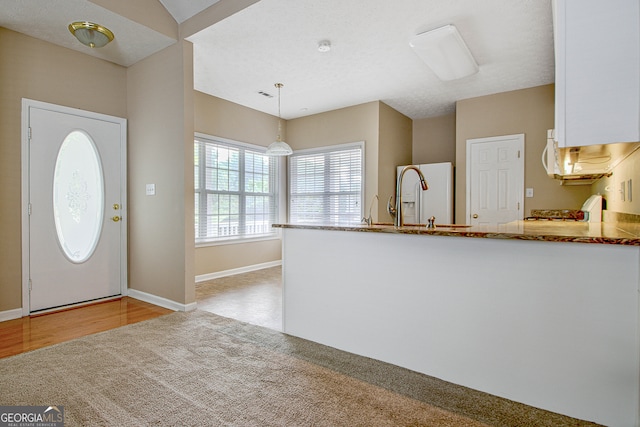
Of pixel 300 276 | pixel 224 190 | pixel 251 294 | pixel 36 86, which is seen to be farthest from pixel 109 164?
pixel 300 276

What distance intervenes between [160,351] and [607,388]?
2671mm

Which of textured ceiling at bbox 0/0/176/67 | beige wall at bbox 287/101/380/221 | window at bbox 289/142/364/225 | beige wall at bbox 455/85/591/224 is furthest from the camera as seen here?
window at bbox 289/142/364/225

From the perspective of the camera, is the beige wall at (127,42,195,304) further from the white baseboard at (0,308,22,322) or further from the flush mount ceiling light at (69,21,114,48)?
the white baseboard at (0,308,22,322)

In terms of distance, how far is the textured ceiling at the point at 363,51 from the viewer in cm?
286

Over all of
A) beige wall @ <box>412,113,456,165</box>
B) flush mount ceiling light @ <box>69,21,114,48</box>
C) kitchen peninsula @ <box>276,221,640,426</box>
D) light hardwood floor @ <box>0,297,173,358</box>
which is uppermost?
flush mount ceiling light @ <box>69,21,114,48</box>

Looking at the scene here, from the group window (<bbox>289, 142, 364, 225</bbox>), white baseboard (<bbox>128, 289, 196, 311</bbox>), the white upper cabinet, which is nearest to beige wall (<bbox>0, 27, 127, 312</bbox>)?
white baseboard (<bbox>128, 289, 196, 311</bbox>)

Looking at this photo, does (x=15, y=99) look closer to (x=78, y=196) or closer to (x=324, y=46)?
(x=78, y=196)

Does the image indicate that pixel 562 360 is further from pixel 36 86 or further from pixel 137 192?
pixel 36 86

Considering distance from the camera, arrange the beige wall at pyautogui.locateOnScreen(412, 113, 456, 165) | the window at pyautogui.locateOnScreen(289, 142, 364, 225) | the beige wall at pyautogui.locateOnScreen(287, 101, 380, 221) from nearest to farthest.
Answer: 1. the beige wall at pyautogui.locateOnScreen(287, 101, 380, 221)
2. the window at pyautogui.locateOnScreen(289, 142, 364, 225)
3. the beige wall at pyautogui.locateOnScreen(412, 113, 456, 165)

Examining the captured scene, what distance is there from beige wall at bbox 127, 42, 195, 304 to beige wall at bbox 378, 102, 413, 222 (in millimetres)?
2956

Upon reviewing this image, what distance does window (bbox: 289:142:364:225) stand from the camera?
5531 mm

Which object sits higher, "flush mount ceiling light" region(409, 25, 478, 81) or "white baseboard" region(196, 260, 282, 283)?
"flush mount ceiling light" region(409, 25, 478, 81)

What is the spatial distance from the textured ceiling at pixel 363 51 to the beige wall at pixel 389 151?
320 millimetres

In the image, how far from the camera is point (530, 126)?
4531mm
